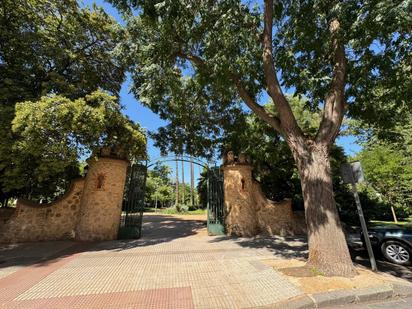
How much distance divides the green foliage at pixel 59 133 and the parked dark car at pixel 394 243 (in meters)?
8.55

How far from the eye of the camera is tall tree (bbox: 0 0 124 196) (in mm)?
7730

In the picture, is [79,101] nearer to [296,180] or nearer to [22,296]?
[22,296]

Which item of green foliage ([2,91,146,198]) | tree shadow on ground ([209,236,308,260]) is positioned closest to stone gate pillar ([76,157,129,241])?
green foliage ([2,91,146,198])

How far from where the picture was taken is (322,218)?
4.66 meters

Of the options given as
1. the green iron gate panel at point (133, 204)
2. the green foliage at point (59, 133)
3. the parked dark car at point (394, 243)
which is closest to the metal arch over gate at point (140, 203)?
the green iron gate panel at point (133, 204)

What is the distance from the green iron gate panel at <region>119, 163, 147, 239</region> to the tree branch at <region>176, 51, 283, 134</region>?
519cm

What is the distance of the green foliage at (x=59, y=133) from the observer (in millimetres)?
6535

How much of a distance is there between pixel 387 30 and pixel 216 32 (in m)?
3.81

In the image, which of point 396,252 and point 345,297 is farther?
point 396,252

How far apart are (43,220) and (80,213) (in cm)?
129

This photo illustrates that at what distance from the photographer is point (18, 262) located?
5656 millimetres

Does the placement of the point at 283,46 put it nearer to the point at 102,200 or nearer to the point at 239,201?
the point at 239,201

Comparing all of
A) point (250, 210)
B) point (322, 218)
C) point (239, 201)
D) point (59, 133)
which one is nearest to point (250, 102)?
point (322, 218)

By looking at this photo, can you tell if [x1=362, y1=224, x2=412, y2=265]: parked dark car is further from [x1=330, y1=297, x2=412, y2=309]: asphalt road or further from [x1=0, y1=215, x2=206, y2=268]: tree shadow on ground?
[x1=0, y1=215, x2=206, y2=268]: tree shadow on ground
